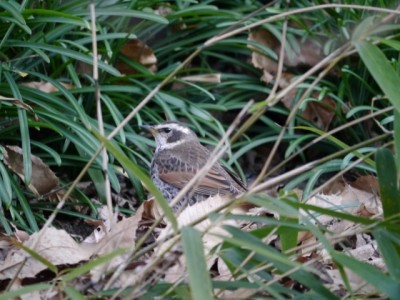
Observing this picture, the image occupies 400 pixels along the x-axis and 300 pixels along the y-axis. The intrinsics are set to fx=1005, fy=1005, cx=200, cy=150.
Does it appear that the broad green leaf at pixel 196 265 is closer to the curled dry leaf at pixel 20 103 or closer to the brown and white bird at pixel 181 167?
the curled dry leaf at pixel 20 103

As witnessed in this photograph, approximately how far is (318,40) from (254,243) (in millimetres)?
4308

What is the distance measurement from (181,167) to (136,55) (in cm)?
98

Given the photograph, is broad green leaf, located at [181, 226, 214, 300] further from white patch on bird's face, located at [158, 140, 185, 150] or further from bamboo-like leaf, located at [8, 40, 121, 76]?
white patch on bird's face, located at [158, 140, 185, 150]

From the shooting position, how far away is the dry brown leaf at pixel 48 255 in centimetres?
440

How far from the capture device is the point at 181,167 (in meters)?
6.82

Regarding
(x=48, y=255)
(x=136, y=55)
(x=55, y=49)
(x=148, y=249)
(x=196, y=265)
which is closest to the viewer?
(x=196, y=265)

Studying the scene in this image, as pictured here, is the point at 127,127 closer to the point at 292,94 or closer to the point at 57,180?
the point at 57,180

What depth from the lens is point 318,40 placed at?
7.60 meters

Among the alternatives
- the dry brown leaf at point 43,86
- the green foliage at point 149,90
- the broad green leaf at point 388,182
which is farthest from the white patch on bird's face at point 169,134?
the broad green leaf at point 388,182

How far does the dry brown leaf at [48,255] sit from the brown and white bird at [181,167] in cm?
194

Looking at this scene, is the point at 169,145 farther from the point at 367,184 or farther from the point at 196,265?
the point at 196,265

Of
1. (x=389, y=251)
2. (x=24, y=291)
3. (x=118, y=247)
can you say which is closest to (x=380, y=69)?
(x=389, y=251)

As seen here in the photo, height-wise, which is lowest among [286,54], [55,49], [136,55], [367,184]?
[367,184]

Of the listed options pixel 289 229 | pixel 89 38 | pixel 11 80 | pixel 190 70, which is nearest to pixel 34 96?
pixel 11 80
